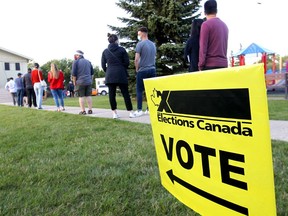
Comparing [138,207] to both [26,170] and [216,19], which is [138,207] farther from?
[216,19]

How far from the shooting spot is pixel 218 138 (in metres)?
1.01

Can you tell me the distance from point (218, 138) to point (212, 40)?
314 centimetres

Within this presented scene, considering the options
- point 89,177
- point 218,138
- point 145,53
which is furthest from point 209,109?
point 145,53

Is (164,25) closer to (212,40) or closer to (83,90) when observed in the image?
(83,90)

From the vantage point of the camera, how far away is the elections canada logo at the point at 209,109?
910 millimetres

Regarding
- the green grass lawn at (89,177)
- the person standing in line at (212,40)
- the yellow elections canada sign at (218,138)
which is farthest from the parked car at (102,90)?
the yellow elections canada sign at (218,138)

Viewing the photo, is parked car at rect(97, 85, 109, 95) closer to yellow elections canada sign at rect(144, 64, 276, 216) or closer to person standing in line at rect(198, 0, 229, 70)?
person standing in line at rect(198, 0, 229, 70)

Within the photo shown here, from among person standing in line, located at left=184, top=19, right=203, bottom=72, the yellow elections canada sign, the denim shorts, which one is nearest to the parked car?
the denim shorts

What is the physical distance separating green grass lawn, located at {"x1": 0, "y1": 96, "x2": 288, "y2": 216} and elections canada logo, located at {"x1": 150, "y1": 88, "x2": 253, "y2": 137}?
0.93m

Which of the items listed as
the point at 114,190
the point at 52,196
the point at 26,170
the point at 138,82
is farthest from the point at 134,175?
the point at 138,82

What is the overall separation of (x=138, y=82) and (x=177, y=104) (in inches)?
186

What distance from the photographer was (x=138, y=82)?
5902 millimetres

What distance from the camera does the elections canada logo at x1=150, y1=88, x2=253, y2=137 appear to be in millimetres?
910

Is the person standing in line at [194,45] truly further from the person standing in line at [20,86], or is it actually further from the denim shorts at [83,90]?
the person standing in line at [20,86]
